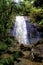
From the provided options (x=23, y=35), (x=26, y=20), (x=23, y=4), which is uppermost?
(x=23, y=4)

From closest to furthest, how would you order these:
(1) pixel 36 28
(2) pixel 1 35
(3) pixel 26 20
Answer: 1. (2) pixel 1 35
2. (1) pixel 36 28
3. (3) pixel 26 20

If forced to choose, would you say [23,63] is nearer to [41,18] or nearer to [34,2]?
[41,18]

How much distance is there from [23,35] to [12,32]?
4.18 ft


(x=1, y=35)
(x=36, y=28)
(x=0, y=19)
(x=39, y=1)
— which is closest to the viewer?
(x=0, y=19)

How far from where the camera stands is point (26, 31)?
19125mm

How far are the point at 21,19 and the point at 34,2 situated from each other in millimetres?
5412

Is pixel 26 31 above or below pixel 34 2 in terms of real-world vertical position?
below

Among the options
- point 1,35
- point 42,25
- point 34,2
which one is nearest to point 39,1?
point 34,2

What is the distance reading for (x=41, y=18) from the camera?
67.6 ft

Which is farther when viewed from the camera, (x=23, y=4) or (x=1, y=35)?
(x=23, y=4)

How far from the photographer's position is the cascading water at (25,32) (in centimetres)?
1828

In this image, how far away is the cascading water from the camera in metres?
18.3

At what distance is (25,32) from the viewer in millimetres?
19156

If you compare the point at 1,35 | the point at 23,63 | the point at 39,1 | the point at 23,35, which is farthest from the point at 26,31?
the point at 23,63
